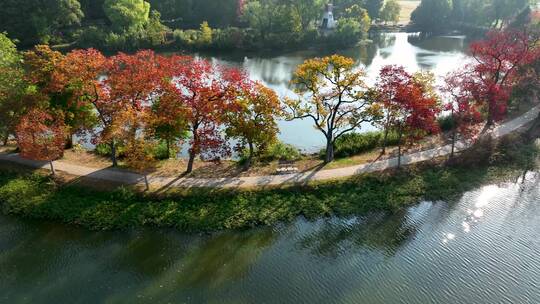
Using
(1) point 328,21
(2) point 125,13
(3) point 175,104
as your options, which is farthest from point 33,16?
(1) point 328,21

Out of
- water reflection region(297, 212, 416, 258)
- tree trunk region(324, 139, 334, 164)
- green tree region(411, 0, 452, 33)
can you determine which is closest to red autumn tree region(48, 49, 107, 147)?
tree trunk region(324, 139, 334, 164)

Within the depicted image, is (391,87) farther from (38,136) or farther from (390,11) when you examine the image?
(390,11)

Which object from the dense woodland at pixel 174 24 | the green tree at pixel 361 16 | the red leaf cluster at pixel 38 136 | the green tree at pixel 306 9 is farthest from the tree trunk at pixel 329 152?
the green tree at pixel 361 16

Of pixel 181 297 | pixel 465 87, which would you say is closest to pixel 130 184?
pixel 181 297

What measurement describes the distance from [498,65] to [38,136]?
36.6 metres

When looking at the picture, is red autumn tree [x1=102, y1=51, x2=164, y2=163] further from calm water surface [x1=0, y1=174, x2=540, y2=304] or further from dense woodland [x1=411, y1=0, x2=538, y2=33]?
dense woodland [x1=411, y1=0, x2=538, y2=33]

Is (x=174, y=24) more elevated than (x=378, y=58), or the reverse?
(x=174, y=24)

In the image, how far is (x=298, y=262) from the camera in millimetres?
23234

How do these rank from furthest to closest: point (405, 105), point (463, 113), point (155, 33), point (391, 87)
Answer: point (155, 33) → point (463, 113) → point (391, 87) → point (405, 105)

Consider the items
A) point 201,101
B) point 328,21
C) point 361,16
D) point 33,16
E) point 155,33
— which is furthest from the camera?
point 361,16

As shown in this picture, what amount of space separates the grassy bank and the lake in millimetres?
14817

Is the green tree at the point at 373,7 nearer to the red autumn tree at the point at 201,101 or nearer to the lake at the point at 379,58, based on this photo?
the lake at the point at 379,58

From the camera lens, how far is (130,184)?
28.6 metres

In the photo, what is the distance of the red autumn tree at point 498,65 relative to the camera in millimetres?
32969
